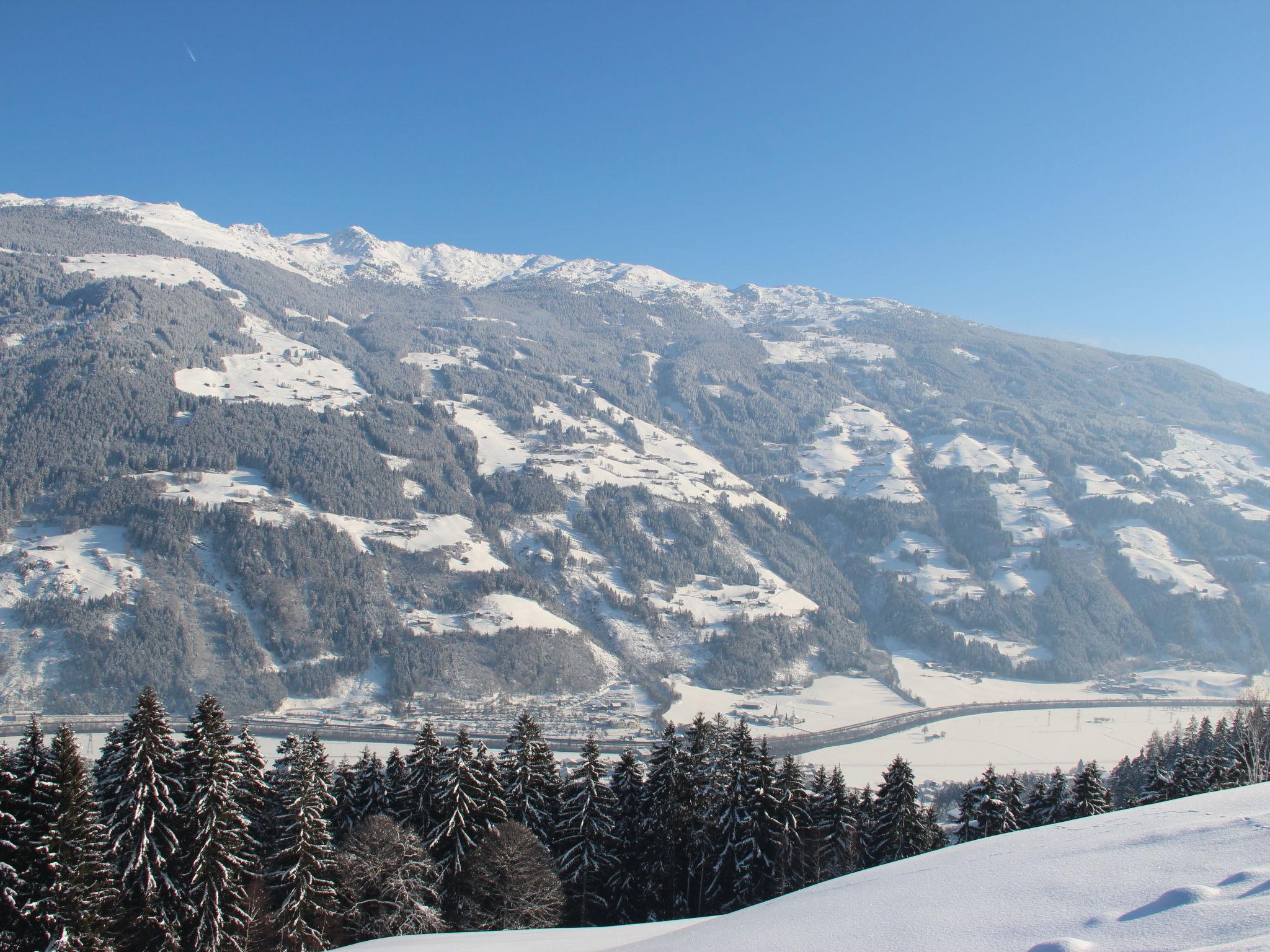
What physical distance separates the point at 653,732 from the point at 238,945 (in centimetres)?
11434

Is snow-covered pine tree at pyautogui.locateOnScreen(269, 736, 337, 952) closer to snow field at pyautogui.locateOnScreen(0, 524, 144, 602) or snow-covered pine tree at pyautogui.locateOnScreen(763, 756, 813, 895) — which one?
snow-covered pine tree at pyautogui.locateOnScreen(763, 756, 813, 895)

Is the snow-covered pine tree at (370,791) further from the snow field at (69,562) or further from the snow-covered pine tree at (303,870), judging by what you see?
the snow field at (69,562)

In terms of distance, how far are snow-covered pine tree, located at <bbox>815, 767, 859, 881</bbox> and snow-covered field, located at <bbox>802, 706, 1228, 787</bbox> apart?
7781 cm

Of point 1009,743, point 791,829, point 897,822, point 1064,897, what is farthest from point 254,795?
point 1009,743

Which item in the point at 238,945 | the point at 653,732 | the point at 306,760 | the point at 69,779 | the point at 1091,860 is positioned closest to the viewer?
the point at 1091,860

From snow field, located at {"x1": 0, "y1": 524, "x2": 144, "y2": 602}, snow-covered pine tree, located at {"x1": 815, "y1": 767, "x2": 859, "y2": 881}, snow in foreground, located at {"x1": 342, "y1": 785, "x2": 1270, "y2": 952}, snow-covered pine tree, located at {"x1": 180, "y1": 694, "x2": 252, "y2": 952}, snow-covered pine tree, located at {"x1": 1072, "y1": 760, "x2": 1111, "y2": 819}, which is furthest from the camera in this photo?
snow field, located at {"x1": 0, "y1": 524, "x2": 144, "y2": 602}

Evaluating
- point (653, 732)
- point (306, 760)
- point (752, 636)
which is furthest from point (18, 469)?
point (306, 760)

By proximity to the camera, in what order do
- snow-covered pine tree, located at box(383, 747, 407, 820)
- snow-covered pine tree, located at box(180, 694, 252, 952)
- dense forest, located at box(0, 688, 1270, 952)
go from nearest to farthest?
1. dense forest, located at box(0, 688, 1270, 952)
2. snow-covered pine tree, located at box(180, 694, 252, 952)
3. snow-covered pine tree, located at box(383, 747, 407, 820)

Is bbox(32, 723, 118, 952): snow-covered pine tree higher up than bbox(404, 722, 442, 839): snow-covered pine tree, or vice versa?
bbox(32, 723, 118, 952): snow-covered pine tree

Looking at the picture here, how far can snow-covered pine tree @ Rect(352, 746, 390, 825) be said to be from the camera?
1720 inches

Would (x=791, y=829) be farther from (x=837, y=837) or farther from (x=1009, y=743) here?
(x=1009, y=743)

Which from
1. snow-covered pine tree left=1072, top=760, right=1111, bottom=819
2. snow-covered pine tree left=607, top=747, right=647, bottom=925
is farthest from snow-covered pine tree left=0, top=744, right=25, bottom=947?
snow-covered pine tree left=1072, top=760, right=1111, bottom=819

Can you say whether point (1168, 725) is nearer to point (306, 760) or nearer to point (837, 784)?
point (837, 784)

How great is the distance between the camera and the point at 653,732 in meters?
136
